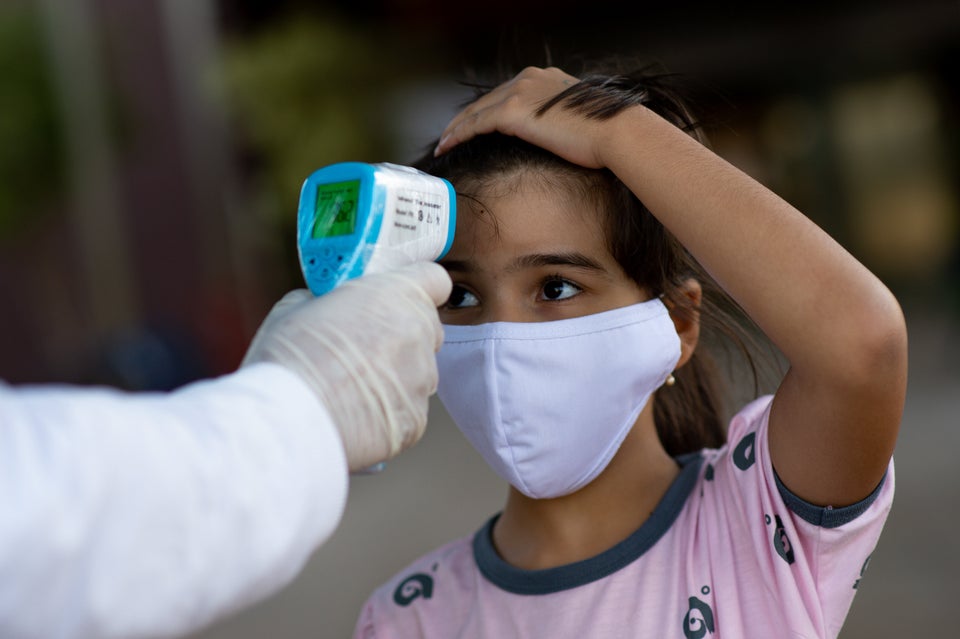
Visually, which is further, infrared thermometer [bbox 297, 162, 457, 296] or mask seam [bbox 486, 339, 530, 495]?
mask seam [bbox 486, 339, 530, 495]

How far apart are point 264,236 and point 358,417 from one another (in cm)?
951

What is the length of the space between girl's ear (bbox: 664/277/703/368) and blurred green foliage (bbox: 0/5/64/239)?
33.8 ft

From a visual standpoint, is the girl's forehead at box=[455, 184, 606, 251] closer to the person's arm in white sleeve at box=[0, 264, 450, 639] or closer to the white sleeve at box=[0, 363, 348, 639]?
the person's arm in white sleeve at box=[0, 264, 450, 639]

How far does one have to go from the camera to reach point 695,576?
4.40 ft

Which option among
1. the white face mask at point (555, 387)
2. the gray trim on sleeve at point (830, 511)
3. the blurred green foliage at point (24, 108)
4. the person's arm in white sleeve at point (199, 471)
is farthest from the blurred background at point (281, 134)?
the person's arm in white sleeve at point (199, 471)

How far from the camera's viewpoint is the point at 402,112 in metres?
10.1

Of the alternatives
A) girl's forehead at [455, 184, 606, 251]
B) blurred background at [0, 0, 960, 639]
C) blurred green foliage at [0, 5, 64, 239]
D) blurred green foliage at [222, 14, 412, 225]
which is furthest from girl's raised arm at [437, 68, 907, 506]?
blurred green foliage at [0, 5, 64, 239]

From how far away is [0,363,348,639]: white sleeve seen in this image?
725 mm

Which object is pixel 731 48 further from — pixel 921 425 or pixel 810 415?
pixel 810 415

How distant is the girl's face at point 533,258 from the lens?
1.43 m

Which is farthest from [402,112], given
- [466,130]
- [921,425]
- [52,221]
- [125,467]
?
[125,467]

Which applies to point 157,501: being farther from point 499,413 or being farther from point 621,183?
point 621,183

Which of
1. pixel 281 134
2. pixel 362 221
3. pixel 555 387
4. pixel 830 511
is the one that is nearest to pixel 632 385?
pixel 555 387

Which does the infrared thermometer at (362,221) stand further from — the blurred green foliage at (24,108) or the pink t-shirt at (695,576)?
the blurred green foliage at (24,108)
